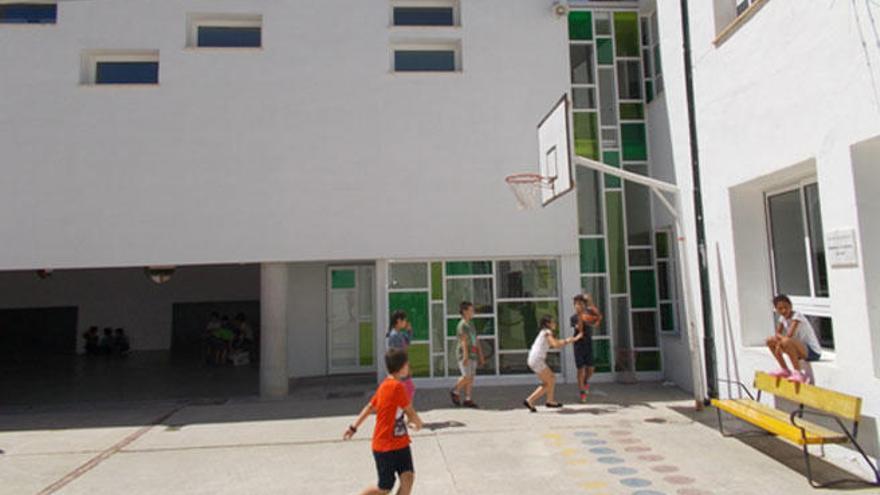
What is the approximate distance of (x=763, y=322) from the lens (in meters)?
7.91

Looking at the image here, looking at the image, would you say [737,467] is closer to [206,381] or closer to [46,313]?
[206,381]

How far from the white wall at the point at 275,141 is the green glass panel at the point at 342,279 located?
2164 millimetres

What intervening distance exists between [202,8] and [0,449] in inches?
344

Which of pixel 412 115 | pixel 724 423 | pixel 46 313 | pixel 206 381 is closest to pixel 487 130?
pixel 412 115

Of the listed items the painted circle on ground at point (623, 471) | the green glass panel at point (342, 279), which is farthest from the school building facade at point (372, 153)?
the painted circle on ground at point (623, 471)

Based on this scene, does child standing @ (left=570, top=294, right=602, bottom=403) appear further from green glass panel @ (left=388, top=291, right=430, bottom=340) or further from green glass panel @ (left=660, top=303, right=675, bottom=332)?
green glass panel @ (left=388, top=291, right=430, bottom=340)

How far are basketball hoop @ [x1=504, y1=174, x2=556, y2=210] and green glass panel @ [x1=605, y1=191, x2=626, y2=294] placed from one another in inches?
78.8

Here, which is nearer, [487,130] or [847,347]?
[847,347]

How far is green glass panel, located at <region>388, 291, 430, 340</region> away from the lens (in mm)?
11297

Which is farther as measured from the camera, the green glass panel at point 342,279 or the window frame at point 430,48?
the green glass panel at point 342,279

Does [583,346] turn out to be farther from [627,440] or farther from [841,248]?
[841,248]

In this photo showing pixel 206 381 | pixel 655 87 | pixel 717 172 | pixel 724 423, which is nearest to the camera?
pixel 724 423

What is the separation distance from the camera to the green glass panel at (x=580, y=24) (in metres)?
12.1

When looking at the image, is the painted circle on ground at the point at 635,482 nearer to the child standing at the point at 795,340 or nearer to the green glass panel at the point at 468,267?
the child standing at the point at 795,340
